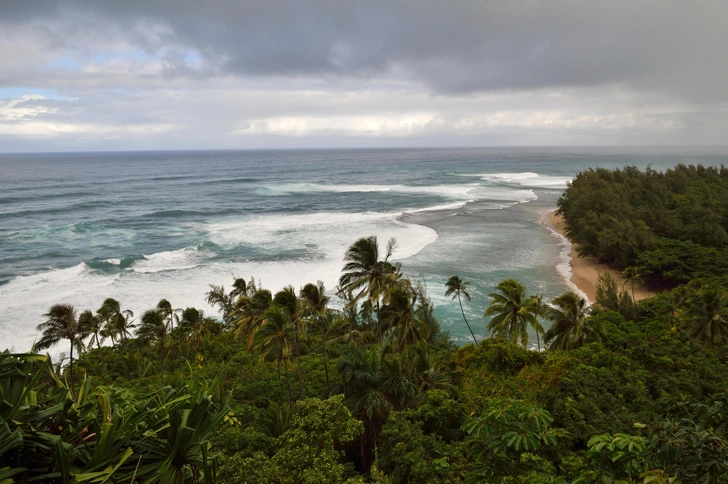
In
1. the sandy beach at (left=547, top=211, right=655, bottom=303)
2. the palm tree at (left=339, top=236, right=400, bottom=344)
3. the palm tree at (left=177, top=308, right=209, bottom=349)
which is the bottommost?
the sandy beach at (left=547, top=211, right=655, bottom=303)

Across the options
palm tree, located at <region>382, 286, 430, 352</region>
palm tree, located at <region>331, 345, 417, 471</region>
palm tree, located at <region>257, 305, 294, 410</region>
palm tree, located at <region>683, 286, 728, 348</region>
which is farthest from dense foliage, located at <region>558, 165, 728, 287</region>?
palm tree, located at <region>257, 305, 294, 410</region>

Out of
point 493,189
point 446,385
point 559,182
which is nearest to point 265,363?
point 446,385

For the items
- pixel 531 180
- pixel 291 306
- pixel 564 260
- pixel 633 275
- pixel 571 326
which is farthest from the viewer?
pixel 531 180

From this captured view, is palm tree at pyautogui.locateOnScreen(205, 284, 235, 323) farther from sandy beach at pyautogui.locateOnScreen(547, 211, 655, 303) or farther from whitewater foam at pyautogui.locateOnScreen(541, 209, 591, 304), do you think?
sandy beach at pyautogui.locateOnScreen(547, 211, 655, 303)

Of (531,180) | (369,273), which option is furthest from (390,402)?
(531,180)

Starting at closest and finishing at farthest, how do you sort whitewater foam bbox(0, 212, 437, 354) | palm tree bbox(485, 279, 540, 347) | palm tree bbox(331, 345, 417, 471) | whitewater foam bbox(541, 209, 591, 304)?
palm tree bbox(331, 345, 417, 471) → palm tree bbox(485, 279, 540, 347) → whitewater foam bbox(0, 212, 437, 354) → whitewater foam bbox(541, 209, 591, 304)

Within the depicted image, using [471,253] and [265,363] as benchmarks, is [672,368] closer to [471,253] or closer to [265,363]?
[265,363]

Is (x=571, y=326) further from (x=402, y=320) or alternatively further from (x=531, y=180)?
(x=531, y=180)
